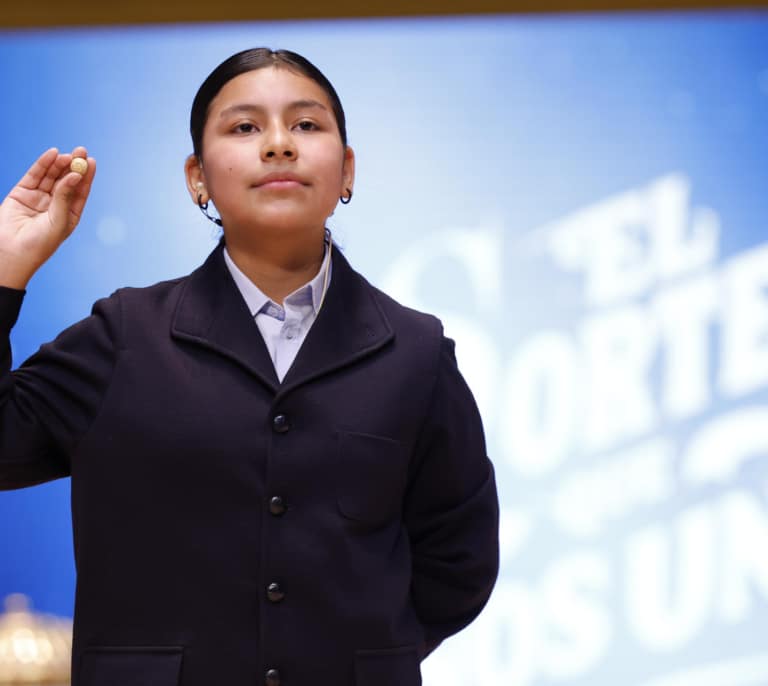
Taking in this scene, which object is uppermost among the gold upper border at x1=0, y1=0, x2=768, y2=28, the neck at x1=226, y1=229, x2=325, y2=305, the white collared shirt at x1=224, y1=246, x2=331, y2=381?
the gold upper border at x1=0, y1=0, x2=768, y2=28

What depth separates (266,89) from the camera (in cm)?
138

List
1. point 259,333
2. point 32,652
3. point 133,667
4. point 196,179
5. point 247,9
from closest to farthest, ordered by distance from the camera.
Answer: point 133,667 < point 259,333 < point 196,179 < point 32,652 < point 247,9

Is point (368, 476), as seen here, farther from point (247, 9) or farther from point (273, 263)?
point (247, 9)

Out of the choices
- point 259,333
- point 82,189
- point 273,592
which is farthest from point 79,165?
point 273,592

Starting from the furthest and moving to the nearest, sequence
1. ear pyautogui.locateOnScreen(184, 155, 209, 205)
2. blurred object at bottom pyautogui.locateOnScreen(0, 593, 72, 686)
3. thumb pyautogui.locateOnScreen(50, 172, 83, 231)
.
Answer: blurred object at bottom pyautogui.locateOnScreen(0, 593, 72, 686)
ear pyautogui.locateOnScreen(184, 155, 209, 205)
thumb pyautogui.locateOnScreen(50, 172, 83, 231)

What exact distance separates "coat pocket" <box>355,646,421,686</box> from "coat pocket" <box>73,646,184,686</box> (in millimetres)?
180

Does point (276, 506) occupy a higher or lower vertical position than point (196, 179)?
lower

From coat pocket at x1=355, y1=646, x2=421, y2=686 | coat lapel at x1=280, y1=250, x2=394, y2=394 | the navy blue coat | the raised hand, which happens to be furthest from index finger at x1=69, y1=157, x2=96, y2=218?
coat pocket at x1=355, y1=646, x2=421, y2=686

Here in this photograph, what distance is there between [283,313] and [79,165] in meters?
0.27

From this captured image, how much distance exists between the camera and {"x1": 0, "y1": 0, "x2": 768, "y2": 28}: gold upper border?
246 centimetres

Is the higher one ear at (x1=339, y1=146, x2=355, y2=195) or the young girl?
ear at (x1=339, y1=146, x2=355, y2=195)

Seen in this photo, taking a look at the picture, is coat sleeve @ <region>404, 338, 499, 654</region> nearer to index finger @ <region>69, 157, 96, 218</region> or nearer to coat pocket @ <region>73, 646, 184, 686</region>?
coat pocket @ <region>73, 646, 184, 686</region>

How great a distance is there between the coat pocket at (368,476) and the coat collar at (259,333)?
8 centimetres

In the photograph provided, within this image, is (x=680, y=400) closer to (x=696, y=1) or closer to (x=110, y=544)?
(x=696, y=1)
